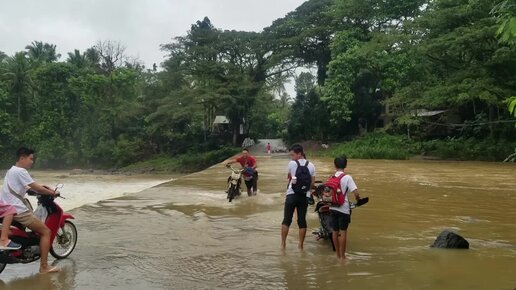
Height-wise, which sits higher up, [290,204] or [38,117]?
[38,117]

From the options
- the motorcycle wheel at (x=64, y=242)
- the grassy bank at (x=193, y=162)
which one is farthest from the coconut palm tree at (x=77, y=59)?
the motorcycle wheel at (x=64, y=242)

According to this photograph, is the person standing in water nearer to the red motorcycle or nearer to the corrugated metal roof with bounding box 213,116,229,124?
A: the red motorcycle

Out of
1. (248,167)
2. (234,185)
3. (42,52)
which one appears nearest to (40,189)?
A: (234,185)

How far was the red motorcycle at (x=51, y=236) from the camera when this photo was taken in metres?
5.79

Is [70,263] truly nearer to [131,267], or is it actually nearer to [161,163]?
[131,267]

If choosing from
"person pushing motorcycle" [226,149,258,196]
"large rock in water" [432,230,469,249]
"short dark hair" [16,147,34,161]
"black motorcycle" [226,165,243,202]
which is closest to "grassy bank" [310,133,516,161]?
"person pushing motorcycle" [226,149,258,196]

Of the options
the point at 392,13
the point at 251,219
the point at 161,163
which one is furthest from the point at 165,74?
the point at 251,219

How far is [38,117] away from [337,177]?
5017 cm

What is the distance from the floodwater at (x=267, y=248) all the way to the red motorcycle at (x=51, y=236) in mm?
216

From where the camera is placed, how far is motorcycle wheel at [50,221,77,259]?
6695 mm

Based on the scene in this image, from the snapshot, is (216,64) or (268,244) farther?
(216,64)

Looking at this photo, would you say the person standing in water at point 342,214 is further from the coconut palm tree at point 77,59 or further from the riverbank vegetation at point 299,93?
the coconut palm tree at point 77,59

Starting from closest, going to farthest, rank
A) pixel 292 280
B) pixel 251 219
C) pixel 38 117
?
pixel 292 280 → pixel 251 219 → pixel 38 117

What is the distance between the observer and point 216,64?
42781 millimetres
